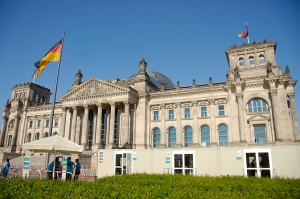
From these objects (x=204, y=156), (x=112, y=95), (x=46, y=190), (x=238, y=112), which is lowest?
(x=46, y=190)

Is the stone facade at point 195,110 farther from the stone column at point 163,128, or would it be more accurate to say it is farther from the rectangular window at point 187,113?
the rectangular window at point 187,113

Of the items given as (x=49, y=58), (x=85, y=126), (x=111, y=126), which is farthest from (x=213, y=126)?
(x=49, y=58)

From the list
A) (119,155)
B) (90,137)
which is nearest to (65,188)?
(119,155)

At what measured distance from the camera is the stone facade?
39281 mm

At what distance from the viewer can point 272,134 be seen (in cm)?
3856

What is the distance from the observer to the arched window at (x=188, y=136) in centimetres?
4509

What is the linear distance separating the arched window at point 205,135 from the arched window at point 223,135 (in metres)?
2.22

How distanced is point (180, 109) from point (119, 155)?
24.4 m

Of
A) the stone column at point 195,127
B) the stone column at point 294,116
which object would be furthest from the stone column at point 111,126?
the stone column at point 294,116

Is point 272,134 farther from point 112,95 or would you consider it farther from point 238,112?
point 112,95

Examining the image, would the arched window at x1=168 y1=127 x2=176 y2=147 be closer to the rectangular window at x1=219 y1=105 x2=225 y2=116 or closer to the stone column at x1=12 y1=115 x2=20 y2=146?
the rectangular window at x1=219 y1=105 x2=225 y2=116

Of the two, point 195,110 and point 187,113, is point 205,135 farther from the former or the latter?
point 187,113

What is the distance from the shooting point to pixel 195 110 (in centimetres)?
4538

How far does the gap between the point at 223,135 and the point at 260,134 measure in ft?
20.3
